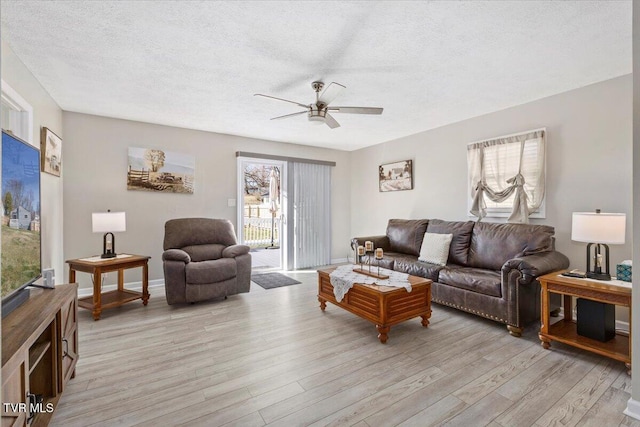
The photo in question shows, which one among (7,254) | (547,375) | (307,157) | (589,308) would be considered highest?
(307,157)

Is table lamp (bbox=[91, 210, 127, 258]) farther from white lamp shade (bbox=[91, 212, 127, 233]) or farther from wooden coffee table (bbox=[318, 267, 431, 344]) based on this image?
wooden coffee table (bbox=[318, 267, 431, 344])

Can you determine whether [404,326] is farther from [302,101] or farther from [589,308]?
[302,101]

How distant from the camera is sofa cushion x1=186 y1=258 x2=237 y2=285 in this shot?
361 cm

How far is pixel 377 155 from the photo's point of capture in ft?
19.4

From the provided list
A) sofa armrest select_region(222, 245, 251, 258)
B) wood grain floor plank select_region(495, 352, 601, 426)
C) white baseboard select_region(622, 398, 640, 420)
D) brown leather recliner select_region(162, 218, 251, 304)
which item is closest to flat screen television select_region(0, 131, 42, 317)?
brown leather recliner select_region(162, 218, 251, 304)

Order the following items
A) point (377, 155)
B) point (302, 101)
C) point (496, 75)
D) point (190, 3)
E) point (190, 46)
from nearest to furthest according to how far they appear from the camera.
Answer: point (190, 3) → point (190, 46) → point (496, 75) → point (302, 101) → point (377, 155)

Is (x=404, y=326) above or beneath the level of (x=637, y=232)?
beneath

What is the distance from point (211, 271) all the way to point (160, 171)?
182 cm

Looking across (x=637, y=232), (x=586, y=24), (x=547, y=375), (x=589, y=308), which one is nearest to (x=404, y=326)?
(x=547, y=375)

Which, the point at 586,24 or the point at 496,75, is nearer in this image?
the point at 586,24

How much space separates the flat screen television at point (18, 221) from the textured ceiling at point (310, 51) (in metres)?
1.02

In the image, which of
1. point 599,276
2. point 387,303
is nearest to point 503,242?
point 599,276

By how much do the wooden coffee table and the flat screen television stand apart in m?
2.39

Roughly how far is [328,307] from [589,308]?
2.35 m
